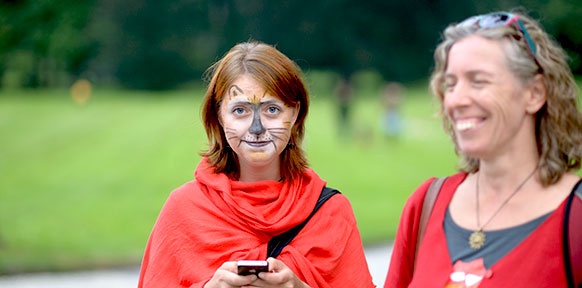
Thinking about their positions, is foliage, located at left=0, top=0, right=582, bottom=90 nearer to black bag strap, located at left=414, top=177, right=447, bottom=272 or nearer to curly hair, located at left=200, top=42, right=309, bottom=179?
curly hair, located at left=200, top=42, right=309, bottom=179

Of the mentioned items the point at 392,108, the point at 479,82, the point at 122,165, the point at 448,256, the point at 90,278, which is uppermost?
the point at 479,82

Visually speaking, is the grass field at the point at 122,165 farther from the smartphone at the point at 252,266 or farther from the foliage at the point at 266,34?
the smartphone at the point at 252,266

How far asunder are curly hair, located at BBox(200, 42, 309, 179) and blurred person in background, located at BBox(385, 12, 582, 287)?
0.68m

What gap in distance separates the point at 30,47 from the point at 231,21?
14.4 ft

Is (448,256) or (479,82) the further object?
(448,256)

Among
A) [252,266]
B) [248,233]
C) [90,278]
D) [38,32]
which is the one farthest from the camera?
[38,32]

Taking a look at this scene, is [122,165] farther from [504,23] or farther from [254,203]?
[504,23]

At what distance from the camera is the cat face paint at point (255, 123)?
3.26 metres

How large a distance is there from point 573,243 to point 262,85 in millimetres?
1316

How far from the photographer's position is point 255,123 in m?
3.27

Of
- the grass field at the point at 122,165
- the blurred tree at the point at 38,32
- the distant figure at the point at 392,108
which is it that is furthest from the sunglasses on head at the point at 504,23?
the distant figure at the point at 392,108

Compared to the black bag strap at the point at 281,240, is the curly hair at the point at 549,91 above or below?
above

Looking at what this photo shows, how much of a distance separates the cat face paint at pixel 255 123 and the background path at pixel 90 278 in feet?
17.3

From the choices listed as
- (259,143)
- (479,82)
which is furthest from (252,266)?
(479,82)
